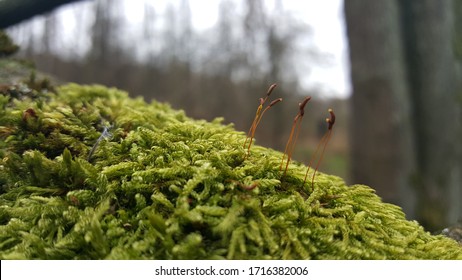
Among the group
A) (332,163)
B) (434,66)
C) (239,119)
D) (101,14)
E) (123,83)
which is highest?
(101,14)

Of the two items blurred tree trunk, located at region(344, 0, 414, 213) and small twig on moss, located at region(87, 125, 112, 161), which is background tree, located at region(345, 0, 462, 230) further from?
small twig on moss, located at region(87, 125, 112, 161)

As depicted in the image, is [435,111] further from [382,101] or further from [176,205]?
[176,205]

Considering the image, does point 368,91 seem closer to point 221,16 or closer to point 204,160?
point 204,160

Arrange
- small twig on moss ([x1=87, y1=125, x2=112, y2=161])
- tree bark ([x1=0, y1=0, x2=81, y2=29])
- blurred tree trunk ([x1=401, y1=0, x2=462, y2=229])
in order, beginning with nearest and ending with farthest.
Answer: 1. small twig on moss ([x1=87, y1=125, x2=112, y2=161])
2. tree bark ([x1=0, y1=0, x2=81, y2=29])
3. blurred tree trunk ([x1=401, y1=0, x2=462, y2=229])

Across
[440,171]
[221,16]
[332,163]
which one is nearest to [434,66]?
[440,171]

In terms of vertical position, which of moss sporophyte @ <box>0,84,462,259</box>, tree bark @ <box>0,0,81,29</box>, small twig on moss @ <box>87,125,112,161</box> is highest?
tree bark @ <box>0,0,81,29</box>

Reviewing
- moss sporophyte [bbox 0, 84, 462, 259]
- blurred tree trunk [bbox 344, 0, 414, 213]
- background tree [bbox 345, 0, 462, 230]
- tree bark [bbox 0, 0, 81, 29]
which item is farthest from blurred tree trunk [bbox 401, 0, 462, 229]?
tree bark [bbox 0, 0, 81, 29]
